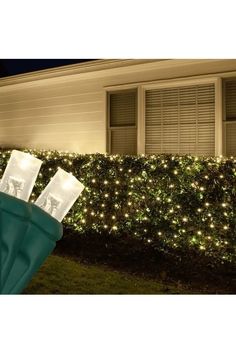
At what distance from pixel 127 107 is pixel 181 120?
4.52 ft

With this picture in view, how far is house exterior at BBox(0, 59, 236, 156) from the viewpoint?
8250 mm

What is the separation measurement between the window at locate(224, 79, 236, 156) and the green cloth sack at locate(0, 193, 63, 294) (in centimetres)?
537

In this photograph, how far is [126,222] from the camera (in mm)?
7488

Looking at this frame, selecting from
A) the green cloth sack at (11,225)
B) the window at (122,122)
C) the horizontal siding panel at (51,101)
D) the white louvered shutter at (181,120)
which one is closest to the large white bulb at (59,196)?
the green cloth sack at (11,225)

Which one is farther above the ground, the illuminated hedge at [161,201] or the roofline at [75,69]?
the roofline at [75,69]

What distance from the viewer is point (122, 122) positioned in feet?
31.6

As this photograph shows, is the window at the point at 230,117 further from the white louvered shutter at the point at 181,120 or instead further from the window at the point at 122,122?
the window at the point at 122,122

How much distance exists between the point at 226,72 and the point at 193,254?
329 centimetres

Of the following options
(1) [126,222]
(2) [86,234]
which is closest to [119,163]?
(1) [126,222]

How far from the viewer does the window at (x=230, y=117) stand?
26.7 feet

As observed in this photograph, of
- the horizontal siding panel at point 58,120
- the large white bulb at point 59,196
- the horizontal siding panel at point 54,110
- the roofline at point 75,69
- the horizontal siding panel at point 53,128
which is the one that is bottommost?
the large white bulb at point 59,196

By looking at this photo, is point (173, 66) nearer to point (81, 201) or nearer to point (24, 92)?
point (81, 201)

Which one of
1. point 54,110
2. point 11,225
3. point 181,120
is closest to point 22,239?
point 11,225

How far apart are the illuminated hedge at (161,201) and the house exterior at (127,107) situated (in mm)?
1617
